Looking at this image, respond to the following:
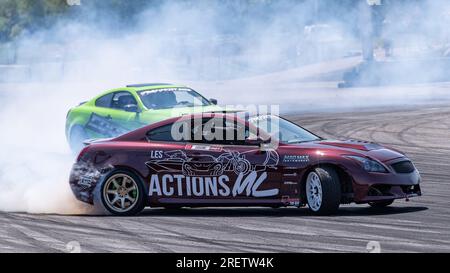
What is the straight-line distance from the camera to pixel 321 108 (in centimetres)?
3081

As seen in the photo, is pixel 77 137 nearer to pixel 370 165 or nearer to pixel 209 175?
pixel 209 175

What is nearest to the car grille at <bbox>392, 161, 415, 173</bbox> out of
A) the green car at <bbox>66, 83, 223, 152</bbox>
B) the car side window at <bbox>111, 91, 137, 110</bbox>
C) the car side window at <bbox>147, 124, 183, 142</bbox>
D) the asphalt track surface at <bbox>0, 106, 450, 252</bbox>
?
the asphalt track surface at <bbox>0, 106, 450, 252</bbox>

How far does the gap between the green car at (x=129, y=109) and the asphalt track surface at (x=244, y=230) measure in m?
4.81

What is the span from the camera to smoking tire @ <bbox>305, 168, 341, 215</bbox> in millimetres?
10508

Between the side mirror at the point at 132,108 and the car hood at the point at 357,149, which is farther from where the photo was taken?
the side mirror at the point at 132,108

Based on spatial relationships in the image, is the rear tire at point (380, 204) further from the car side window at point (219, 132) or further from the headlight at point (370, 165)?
the car side window at point (219, 132)

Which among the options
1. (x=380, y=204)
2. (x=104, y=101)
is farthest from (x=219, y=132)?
(x=104, y=101)

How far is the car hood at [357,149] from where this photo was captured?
424 inches

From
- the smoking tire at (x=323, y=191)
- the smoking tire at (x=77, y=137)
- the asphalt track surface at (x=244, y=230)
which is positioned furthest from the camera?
the smoking tire at (x=77, y=137)

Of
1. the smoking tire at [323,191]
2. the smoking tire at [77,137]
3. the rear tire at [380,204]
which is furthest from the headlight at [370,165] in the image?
the smoking tire at [77,137]

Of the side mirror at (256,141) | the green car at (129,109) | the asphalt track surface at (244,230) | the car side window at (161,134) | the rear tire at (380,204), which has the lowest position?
the asphalt track surface at (244,230)

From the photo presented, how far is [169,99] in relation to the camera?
665 inches
